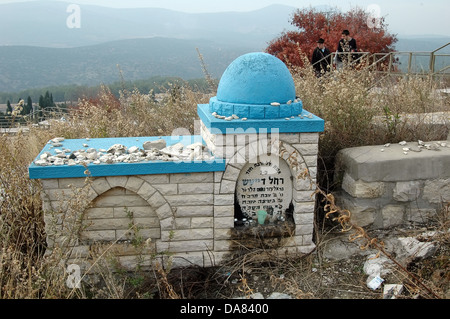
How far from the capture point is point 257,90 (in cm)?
451

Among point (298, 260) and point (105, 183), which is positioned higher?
point (105, 183)

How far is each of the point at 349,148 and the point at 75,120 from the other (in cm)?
491

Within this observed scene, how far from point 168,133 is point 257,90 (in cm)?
287

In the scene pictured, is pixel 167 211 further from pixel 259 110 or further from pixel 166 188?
pixel 259 110

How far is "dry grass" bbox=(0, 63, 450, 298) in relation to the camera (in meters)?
3.58

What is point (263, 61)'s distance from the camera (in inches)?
181

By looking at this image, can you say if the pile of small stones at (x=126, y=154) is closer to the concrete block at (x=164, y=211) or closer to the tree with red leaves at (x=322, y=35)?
the concrete block at (x=164, y=211)

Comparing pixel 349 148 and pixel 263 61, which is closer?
pixel 263 61

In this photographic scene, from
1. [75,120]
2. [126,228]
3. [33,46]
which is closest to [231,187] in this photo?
[126,228]

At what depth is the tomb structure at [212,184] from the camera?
168 inches

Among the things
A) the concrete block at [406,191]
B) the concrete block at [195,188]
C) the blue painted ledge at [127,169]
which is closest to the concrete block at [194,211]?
the concrete block at [195,188]

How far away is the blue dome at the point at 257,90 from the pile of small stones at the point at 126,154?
0.59 metres

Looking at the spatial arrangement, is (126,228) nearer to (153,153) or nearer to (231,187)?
(153,153)

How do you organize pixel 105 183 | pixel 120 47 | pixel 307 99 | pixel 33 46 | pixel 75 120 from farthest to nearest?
pixel 120 47, pixel 33 46, pixel 75 120, pixel 307 99, pixel 105 183
